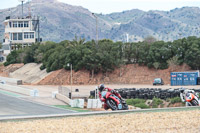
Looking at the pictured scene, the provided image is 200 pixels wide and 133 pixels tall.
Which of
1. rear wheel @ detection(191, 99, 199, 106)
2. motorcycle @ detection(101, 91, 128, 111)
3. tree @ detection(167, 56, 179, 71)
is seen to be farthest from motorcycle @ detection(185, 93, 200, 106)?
tree @ detection(167, 56, 179, 71)

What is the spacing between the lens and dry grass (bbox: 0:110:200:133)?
16.3m

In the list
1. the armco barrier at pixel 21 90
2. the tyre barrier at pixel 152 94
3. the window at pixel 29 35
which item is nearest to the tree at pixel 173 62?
the tyre barrier at pixel 152 94

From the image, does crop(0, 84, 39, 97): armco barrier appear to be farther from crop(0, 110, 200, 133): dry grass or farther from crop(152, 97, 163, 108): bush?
crop(0, 110, 200, 133): dry grass

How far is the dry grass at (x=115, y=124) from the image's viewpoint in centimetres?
1631

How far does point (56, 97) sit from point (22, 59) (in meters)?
57.4

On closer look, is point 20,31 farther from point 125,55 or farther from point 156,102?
point 156,102

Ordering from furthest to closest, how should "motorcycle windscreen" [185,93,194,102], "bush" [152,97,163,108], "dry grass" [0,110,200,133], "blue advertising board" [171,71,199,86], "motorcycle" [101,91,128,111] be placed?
"blue advertising board" [171,71,199,86]
"bush" [152,97,163,108]
"motorcycle windscreen" [185,93,194,102]
"motorcycle" [101,91,128,111]
"dry grass" [0,110,200,133]

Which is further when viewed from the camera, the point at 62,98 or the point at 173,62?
the point at 173,62

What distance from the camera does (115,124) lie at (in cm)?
1750

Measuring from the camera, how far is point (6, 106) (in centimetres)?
3650

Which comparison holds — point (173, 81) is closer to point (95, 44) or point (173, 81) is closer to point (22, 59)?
point (95, 44)

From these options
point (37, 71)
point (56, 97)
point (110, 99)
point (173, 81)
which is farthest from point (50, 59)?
point (110, 99)

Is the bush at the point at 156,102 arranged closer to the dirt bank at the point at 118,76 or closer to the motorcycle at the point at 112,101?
the motorcycle at the point at 112,101

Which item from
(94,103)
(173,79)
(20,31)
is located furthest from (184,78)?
(20,31)
